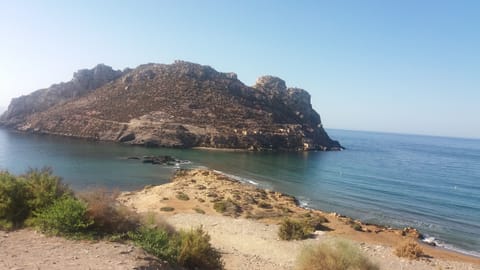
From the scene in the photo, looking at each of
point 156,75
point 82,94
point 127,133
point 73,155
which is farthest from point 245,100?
point 73,155

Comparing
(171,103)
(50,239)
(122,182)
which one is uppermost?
(171,103)

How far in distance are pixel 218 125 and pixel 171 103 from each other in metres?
17.9

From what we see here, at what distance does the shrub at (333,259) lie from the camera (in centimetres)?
1525

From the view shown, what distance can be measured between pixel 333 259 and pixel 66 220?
396 inches

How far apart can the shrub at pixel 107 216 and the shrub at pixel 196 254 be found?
2.11 meters

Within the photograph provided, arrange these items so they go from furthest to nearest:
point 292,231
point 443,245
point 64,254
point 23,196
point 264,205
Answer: point 264,205 < point 443,245 < point 292,231 < point 23,196 < point 64,254

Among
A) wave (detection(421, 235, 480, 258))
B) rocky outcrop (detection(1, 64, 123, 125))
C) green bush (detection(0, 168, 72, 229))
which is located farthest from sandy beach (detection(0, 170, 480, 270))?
rocky outcrop (detection(1, 64, 123, 125))

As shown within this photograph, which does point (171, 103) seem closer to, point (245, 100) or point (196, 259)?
point (245, 100)

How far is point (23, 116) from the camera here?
5177 inches

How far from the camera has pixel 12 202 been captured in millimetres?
14289

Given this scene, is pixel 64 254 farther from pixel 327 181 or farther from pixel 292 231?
pixel 327 181

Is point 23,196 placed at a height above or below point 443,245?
above

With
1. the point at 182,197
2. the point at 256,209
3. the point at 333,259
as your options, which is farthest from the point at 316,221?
the point at 333,259

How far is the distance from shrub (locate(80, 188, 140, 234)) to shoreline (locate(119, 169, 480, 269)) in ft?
47.1
